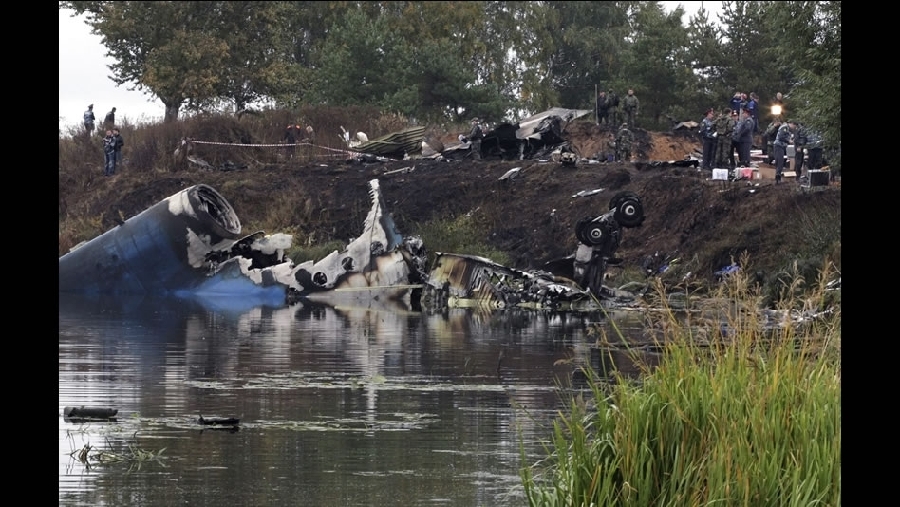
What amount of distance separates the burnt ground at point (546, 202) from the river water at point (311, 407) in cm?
898

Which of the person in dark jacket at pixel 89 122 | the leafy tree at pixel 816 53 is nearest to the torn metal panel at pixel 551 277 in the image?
the leafy tree at pixel 816 53

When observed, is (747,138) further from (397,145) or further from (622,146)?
(397,145)

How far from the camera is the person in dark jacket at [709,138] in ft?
144

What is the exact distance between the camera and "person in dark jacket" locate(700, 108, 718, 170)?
43.9m

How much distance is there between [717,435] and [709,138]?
36636mm

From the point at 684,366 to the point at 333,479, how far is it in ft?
14.4

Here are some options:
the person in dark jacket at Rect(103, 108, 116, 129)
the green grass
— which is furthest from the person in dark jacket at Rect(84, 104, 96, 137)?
the green grass

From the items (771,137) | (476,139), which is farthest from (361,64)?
(771,137)

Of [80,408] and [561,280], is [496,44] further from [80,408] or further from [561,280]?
[80,408]

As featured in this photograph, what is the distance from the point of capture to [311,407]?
687 inches

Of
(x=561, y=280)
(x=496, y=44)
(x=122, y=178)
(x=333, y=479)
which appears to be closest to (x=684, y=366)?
(x=333, y=479)

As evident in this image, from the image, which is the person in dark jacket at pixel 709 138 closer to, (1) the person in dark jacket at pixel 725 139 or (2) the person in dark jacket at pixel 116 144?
(1) the person in dark jacket at pixel 725 139

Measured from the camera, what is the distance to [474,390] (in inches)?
762

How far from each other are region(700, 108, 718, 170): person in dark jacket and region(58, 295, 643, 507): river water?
44.2ft
